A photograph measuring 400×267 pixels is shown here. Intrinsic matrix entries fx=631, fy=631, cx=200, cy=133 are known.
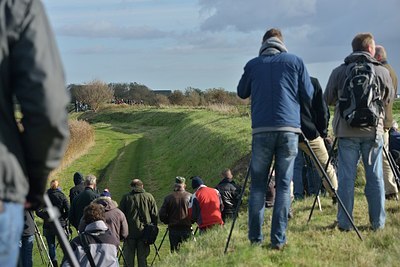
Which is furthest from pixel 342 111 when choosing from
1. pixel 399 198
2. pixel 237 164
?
pixel 237 164

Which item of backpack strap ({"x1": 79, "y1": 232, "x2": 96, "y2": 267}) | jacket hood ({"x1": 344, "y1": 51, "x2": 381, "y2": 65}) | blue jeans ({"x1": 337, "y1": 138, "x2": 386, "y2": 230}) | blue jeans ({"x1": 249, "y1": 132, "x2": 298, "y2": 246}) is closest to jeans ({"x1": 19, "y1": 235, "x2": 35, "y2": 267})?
backpack strap ({"x1": 79, "y1": 232, "x2": 96, "y2": 267})

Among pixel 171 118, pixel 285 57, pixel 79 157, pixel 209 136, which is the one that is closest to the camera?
pixel 285 57

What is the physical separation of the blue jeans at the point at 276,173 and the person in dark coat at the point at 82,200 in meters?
6.22

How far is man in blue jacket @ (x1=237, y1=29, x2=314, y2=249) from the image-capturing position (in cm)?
697

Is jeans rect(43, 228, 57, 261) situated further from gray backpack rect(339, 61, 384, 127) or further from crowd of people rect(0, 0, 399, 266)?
gray backpack rect(339, 61, 384, 127)

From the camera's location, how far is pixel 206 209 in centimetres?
1234

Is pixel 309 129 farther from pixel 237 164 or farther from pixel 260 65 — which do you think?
pixel 237 164

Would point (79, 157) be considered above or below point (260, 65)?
below

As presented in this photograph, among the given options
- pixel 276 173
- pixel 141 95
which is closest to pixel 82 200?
pixel 276 173

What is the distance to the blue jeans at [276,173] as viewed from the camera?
7043 millimetres

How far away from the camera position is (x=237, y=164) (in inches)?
930

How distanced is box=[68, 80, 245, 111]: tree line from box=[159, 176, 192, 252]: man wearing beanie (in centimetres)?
6022

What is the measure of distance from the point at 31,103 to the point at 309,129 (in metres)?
5.08

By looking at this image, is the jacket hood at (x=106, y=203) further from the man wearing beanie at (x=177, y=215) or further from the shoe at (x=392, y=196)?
the shoe at (x=392, y=196)
